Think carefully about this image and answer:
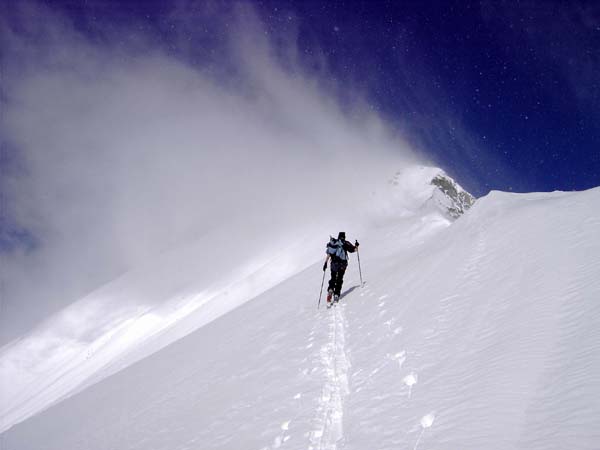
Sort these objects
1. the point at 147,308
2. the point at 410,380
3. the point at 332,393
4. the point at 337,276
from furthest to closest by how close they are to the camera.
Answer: the point at 147,308 < the point at 337,276 < the point at 332,393 < the point at 410,380

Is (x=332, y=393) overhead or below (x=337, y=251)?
below

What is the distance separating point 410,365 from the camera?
5.29 m

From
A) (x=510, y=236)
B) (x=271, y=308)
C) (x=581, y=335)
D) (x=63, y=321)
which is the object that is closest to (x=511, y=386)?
(x=581, y=335)

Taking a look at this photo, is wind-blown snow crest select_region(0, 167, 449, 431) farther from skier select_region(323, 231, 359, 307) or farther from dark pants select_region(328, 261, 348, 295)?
dark pants select_region(328, 261, 348, 295)

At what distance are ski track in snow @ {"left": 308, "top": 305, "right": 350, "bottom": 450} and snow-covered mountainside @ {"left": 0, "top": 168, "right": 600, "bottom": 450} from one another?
3cm

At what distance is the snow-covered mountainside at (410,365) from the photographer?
11.4 ft

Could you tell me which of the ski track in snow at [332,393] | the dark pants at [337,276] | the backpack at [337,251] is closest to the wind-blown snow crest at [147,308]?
the backpack at [337,251]

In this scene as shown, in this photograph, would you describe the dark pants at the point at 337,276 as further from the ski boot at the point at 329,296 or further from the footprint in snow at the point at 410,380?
the footprint in snow at the point at 410,380

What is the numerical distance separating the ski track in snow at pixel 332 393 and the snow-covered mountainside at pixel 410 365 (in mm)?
28

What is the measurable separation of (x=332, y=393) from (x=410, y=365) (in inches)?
47.5

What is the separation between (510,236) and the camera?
8609mm

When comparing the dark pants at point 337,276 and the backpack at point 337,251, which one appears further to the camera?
the backpack at point 337,251

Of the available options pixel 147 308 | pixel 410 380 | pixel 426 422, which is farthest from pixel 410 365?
pixel 147 308

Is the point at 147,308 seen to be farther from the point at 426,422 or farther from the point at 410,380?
the point at 426,422
